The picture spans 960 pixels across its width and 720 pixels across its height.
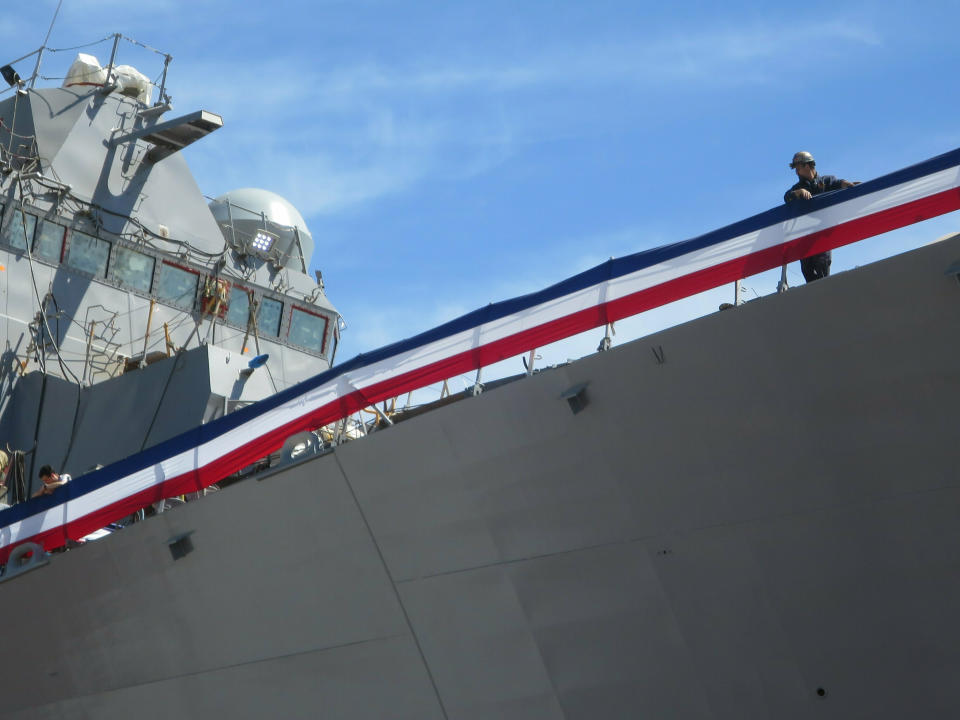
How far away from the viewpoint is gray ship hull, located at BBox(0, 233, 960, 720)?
520 cm

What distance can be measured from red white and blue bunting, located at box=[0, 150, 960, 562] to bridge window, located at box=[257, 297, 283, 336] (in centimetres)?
453

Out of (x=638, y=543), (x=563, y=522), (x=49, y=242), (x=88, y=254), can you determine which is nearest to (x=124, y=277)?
(x=88, y=254)

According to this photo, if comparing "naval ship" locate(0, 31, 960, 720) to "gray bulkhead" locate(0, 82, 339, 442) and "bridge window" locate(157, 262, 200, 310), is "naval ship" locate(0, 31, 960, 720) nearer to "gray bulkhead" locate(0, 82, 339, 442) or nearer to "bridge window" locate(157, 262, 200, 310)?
"gray bulkhead" locate(0, 82, 339, 442)

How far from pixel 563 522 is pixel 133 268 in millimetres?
7443

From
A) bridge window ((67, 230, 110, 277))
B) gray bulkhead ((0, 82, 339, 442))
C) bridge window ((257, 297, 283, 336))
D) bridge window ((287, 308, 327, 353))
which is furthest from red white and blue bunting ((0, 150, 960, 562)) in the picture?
bridge window ((287, 308, 327, 353))

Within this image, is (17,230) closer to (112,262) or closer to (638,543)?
(112,262)

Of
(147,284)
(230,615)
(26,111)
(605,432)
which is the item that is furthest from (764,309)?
(26,111)

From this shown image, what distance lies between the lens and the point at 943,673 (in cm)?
513

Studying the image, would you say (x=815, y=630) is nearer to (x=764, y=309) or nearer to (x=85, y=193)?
(x=764, y=309)

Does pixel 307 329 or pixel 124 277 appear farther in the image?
pixel 307 329

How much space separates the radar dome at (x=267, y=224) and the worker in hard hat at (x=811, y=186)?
8.29 meters

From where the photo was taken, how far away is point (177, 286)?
12414mm

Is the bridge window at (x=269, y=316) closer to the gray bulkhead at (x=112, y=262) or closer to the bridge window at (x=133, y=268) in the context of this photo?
the gray bulkhead at (x=112, y=262)

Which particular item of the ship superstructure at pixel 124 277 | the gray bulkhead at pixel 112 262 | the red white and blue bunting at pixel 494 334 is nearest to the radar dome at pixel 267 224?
the ship superstructure at pixel 124 277
